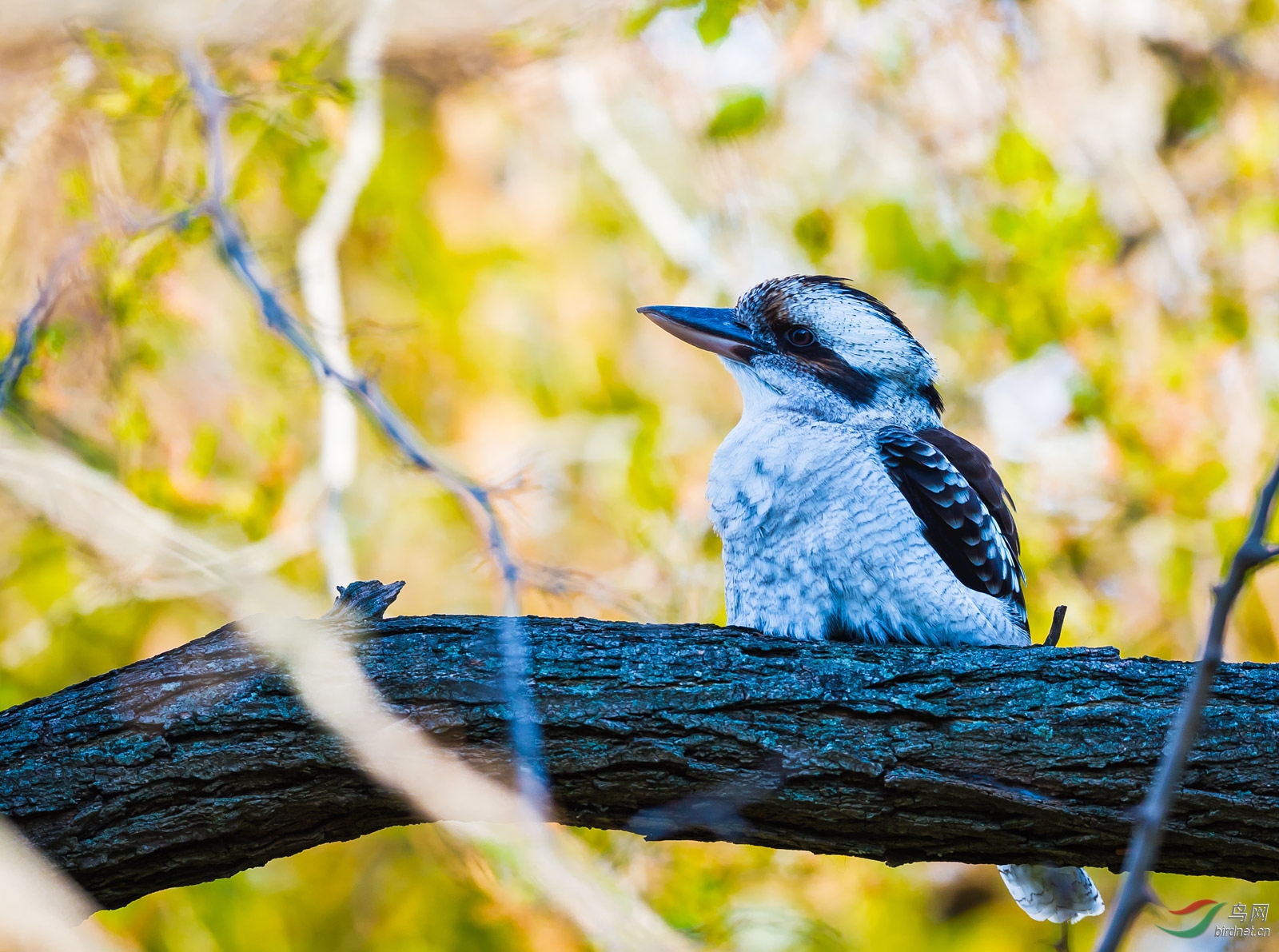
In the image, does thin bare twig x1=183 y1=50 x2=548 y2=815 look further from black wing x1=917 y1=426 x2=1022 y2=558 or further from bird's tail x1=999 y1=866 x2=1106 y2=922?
bird's tail x1=999 y1=866 x2=1106 y2=922

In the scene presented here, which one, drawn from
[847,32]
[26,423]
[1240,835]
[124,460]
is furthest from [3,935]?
[847,32]

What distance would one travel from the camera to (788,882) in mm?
5039

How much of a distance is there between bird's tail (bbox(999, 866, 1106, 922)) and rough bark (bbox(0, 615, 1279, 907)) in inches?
30.1

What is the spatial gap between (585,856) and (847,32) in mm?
4227

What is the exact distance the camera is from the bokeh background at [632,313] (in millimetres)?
4156

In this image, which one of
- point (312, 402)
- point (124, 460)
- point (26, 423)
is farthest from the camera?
point (312, 402)

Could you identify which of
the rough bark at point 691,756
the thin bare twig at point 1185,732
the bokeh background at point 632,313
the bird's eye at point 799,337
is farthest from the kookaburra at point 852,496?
the thin bare twig at point 1185,732

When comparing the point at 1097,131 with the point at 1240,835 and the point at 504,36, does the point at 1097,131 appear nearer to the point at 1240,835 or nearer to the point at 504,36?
the point at 504,36

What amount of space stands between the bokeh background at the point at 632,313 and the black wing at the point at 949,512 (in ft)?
4.55

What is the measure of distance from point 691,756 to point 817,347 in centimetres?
150

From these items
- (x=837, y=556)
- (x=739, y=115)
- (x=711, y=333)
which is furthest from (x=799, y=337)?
(x=739, y=115)

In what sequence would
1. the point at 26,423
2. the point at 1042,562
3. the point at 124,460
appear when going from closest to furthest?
the point at 26,423
the point at 124,460
the point at 1042,562

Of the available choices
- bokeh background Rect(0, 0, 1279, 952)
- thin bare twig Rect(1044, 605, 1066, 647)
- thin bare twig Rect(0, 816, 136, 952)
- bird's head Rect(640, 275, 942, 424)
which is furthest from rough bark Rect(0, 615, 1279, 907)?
bokeh background Rect(0, 0, 1279, 952)

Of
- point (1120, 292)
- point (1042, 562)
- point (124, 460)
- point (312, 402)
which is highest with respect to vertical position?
point (312, 402)
